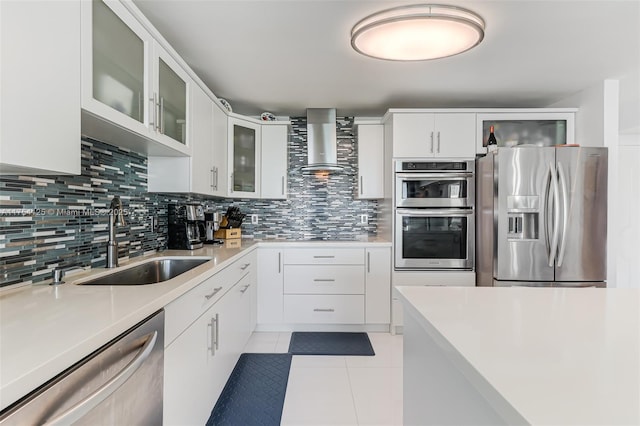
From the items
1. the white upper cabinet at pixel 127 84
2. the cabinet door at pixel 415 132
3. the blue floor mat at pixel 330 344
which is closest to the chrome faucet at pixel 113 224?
the white upper cabinet at pixel 127 84

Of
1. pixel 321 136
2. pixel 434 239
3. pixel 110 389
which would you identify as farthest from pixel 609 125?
pixel 110 389

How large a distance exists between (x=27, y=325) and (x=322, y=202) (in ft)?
9.60

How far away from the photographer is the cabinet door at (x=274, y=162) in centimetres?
338

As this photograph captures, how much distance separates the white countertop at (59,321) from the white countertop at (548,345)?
0.84 metres

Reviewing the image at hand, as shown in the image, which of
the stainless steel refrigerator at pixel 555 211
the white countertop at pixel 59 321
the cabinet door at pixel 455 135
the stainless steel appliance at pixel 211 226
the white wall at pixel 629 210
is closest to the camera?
the white countertop at pixel 59 321

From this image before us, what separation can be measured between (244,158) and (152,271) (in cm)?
152

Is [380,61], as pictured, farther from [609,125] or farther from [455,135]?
[609,125]

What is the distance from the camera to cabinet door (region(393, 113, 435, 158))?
3057 mm

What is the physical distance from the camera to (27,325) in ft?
2.80

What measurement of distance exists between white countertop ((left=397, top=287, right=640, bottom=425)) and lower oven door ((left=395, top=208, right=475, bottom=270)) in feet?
5.96

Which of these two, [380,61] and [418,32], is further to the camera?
[380,61]

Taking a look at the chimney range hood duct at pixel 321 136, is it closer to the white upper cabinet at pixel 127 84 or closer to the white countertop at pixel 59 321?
the white upper cabinet at pixel 127 84

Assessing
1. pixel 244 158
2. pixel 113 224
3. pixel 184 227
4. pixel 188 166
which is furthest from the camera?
pixel 244 158

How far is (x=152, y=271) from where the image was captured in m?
2.09
